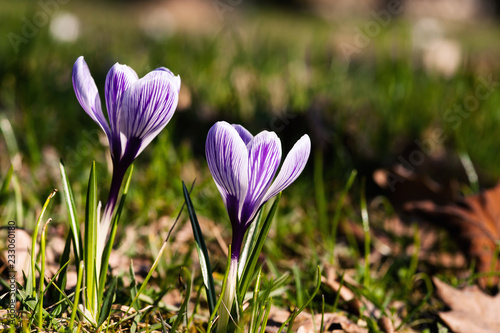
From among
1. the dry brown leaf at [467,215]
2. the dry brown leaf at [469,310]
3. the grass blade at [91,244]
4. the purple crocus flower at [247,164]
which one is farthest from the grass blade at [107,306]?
the dry brown leaf at [467,215]

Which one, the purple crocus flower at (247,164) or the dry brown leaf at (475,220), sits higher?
the purple crocus flower at (247,164)

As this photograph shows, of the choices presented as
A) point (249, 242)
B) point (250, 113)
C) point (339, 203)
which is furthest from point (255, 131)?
point (249, 242)

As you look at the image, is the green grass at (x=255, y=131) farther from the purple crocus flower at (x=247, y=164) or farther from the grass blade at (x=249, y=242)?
the purple crocus flower at (x=247, y=164)

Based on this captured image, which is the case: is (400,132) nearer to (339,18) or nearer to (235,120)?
(235,120)

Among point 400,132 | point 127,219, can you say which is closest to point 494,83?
point 400,132

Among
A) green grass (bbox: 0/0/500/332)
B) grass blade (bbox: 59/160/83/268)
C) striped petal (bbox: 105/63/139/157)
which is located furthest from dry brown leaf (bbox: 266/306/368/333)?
striped petal (bbox: 105/63/139/157)

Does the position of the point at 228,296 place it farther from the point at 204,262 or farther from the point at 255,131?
the point at 255,131

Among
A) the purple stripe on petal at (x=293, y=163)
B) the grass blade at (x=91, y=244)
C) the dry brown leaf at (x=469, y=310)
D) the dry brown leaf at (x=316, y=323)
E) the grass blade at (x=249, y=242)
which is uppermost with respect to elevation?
the purple stripe on petal at (x=293, y=163)
